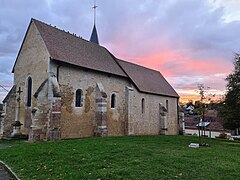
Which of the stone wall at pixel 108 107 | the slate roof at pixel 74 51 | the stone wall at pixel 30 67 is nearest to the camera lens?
the stone wall at pixel 30 67

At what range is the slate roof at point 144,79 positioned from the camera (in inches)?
1074

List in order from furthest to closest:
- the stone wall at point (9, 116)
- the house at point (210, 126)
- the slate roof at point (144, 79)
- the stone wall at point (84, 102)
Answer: the house at point (210, 126) < the slate roof at point (144, 79) < the stone wall at point (9, 116) < the stone wall at point (84, 102)

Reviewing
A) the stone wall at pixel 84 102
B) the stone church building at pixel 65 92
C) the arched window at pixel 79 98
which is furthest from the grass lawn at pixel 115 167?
the arched window at pixel 79 98

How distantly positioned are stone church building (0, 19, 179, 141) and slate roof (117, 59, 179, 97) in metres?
1.31

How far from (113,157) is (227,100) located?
41.8 feet

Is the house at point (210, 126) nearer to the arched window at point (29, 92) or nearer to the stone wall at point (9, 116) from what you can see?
the arched window at point (29, 92)

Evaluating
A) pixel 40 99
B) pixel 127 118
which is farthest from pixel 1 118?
pixel 127 118

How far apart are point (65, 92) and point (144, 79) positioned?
46.7ft

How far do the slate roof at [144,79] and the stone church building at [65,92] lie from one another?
1.31 m

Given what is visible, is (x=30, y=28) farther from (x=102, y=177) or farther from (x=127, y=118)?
(x=102, y=177)

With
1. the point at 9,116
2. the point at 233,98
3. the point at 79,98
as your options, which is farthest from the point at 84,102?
the point at 233,98

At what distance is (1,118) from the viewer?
20.2 meters

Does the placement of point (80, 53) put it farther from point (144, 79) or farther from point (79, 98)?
point (144, 79)

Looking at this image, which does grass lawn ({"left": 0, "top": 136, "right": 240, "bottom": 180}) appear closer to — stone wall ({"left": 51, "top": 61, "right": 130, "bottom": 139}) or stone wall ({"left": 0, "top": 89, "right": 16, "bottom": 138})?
stone wall ({"left": 51, "top": 61, "right": 130, "bottom": 139})
